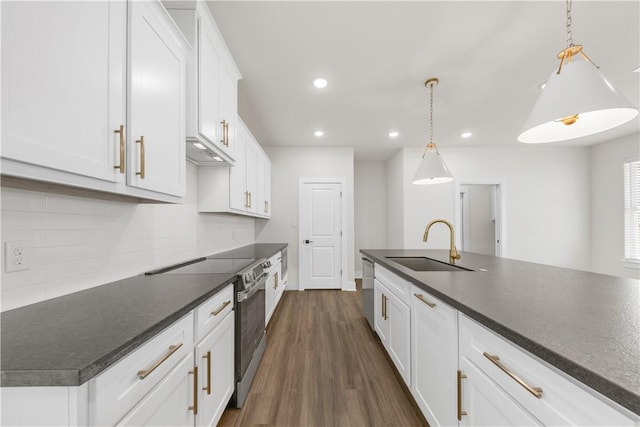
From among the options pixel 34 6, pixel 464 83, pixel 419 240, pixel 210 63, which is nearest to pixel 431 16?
pixel 464 83

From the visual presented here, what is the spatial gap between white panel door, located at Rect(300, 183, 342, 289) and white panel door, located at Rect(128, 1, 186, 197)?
3.46m

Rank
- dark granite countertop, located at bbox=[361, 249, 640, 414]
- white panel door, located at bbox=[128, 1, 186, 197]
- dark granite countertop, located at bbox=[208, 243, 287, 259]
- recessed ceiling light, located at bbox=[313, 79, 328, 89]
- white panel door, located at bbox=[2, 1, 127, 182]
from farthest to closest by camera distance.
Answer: dark granite countertop, located at bbox=[208, 243, 287, 259], recessed ceiling light, located at bbox=[313, 79, 328, 89], white panel door, located at bbox=[128, 1, 186, 197], white panel door, located at bbox=[2, 1, 127, 182], dark granite countertop, located at bbox=[361, 249, 640, 414]

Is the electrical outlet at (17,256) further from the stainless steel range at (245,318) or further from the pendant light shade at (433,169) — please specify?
the pendant light shade at (433,169)

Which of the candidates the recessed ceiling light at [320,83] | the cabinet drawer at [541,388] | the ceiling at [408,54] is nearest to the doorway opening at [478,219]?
the ceiling at [408,54]

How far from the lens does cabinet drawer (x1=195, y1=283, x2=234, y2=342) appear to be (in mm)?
1238

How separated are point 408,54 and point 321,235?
10.9 ft

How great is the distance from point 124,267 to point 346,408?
5.46ft

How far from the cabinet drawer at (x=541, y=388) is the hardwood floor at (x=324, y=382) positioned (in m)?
1.02

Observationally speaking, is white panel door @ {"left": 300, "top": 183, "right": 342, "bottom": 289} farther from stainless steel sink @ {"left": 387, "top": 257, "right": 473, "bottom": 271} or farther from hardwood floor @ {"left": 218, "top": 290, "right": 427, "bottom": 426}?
stainless steel sink @ {"left": 387, "top": 257, "right": 473, "bottom": 271}

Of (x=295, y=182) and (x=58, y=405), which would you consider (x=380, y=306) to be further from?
(x=295, y=182)

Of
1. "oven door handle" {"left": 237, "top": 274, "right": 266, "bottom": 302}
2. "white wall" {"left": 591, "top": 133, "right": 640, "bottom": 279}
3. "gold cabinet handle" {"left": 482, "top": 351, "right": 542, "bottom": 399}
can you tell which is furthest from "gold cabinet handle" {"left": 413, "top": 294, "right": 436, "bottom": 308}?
"white wall" {"left": 591, "top": 133, "right": 640, "bottom": 279}

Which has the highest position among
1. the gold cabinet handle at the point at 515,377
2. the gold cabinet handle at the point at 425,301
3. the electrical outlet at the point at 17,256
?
the electrical outlet at the point at 17,256

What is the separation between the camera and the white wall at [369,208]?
6230 mm

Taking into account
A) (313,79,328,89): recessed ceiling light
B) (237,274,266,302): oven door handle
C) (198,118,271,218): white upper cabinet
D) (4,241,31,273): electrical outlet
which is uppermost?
(313,79,328,89): recessed ceiling light
